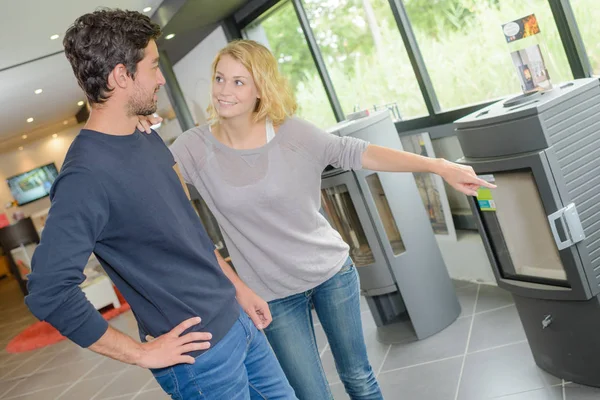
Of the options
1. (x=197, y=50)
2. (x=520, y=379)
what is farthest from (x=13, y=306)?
(x=520, y=379)

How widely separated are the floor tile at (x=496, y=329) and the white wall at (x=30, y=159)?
54.2ft

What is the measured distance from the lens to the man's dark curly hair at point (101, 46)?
1.67m

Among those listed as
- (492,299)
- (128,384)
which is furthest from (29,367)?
(492,299)

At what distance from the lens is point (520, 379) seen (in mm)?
3113

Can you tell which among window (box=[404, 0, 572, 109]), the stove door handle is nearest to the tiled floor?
the stove door handle

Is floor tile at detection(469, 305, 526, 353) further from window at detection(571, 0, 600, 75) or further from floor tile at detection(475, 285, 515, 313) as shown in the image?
window at detection(571, 0, 600, 75)

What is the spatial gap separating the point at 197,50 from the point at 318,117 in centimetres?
211

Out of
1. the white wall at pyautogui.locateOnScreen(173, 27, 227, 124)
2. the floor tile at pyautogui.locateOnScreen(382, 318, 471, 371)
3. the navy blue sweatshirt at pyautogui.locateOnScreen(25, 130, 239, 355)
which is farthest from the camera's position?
the white wall at pyautogui.locateOnScreen(173, 27, 227, 124)

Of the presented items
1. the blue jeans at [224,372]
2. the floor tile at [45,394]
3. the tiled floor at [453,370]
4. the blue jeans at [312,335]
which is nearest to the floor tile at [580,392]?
the tiled floor at [453,370]

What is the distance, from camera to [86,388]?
17.8 ft

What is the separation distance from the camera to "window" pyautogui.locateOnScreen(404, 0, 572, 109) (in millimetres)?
3816

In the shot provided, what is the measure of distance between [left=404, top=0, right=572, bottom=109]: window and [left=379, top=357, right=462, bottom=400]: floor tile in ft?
5.14

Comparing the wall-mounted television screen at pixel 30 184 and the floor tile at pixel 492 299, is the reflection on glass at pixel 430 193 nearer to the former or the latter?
the floor tile at pixel 492 299

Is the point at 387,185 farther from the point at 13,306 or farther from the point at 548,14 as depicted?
the point at 13,306
